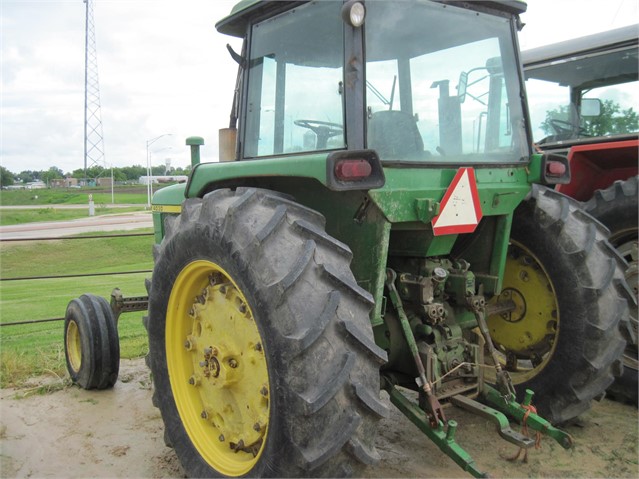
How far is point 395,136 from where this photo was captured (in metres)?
2.72

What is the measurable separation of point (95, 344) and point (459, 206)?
2919mm

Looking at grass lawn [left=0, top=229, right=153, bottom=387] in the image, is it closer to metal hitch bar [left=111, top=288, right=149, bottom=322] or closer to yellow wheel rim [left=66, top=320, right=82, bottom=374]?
yellow wheel rim [left=66, top=320, right=82, bottom=374]

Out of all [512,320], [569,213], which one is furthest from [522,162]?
[512,320]

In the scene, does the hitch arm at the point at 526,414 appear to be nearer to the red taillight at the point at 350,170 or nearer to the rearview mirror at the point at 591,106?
the red taillight at the point at 350,170

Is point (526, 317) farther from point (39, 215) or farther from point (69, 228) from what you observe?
point (39, 215)

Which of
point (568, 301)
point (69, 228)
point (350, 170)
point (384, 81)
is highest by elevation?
point (384, 81)

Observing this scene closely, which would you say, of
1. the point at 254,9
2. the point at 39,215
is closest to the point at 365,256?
the point at 254,9

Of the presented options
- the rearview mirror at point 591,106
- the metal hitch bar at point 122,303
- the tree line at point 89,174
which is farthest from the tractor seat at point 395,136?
the tree line at point 89,174

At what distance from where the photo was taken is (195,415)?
3.05 meters

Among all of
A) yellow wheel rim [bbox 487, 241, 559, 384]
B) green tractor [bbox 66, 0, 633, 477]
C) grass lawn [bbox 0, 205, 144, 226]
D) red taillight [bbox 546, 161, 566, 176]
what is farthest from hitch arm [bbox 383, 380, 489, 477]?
grass lawn [bbox 0, 205, 144, 226]

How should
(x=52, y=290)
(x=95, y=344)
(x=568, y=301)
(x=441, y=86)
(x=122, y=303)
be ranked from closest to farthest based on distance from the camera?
1. (x=441, y=86)
2. (x=568, y=301)
3. (x=95, y=344)
4. (x=122, y=303)
5. (x=52, y=290)

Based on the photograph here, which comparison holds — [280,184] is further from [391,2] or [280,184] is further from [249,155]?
[391,2]

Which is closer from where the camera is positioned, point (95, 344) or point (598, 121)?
point (95, 344)

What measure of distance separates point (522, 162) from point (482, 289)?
0.77 m
